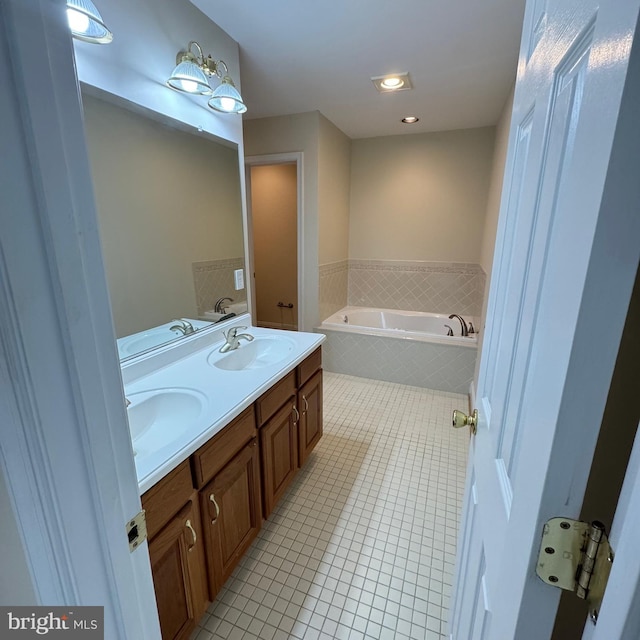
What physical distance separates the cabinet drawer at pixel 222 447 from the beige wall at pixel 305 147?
212 cm

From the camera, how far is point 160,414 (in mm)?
1304

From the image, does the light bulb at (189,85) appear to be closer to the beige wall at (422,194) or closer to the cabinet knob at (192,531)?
the cabinet knob at (192,531)

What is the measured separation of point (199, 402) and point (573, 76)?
133 centimetres

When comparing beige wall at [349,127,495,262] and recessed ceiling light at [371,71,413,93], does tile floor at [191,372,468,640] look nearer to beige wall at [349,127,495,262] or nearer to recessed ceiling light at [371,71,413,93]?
beige wall at [349,127,495,262]

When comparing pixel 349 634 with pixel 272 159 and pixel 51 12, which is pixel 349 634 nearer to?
pixel 51 12

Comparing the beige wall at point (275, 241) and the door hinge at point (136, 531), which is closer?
the door hinge at point (136, 531)

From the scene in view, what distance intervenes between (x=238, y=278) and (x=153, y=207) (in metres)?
Result: 0.69

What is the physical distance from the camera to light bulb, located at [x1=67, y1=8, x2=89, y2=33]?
1.04 m

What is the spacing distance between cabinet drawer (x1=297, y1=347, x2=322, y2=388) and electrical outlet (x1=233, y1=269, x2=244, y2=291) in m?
0.64

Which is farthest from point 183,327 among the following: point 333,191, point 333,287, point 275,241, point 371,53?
point 275,241

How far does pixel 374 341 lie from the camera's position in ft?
11.0

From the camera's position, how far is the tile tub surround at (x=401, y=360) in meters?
3.08

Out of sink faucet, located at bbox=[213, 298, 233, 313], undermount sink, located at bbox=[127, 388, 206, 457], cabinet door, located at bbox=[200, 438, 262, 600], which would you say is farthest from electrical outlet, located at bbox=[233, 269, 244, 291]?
cabinet door, located at bbox=[200, 438, 262, 600]

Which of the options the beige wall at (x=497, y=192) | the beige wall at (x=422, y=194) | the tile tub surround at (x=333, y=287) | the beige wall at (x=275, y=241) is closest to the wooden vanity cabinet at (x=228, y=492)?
the beige wall at (x=497, y=192)
